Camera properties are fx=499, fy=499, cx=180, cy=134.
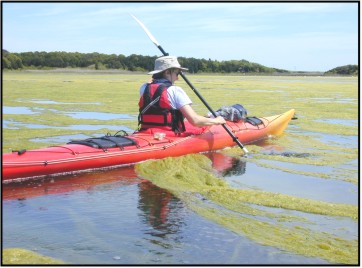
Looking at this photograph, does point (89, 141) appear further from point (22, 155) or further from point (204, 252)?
point (204, 252)

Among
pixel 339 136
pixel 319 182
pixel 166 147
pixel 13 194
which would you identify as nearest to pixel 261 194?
pixel 319 182

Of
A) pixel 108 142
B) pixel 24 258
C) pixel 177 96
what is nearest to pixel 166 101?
pixel 177 96

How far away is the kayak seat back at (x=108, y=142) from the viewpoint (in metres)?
6.89

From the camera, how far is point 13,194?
5.61 m

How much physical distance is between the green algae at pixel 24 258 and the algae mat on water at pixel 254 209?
5.48 feet

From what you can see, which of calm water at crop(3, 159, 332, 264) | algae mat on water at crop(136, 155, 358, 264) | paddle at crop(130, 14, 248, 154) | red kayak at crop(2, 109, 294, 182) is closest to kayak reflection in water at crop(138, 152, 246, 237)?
calm water at crop(3, 159, 332, 264)

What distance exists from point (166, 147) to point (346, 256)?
4.03 m

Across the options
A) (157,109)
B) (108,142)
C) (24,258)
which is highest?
(157,109)

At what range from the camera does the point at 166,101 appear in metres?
7.48

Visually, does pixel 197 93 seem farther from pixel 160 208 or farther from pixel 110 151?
pixel 160 208

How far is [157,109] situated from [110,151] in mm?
1074

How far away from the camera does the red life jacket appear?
295 inches

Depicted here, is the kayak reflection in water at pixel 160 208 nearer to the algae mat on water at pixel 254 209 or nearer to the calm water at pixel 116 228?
the calm water at pixel 116 228

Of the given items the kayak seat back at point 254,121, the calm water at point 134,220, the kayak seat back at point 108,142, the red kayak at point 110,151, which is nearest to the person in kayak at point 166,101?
the red kayak at point 110,151
